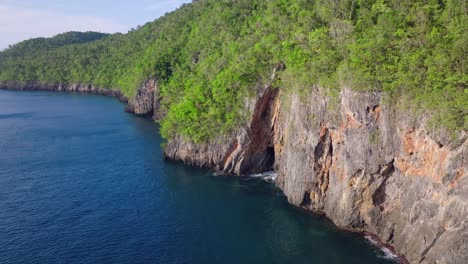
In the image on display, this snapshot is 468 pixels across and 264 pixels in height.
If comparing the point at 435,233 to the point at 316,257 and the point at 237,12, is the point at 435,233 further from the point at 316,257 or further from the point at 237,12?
the point at 237,12

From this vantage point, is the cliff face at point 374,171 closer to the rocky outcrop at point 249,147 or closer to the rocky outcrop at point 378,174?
the rocky outcrop at point 378,174

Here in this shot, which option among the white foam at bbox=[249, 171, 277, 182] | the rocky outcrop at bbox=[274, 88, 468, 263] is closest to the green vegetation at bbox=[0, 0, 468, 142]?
the rocky outcrop at bbox=[274, 88, 468, 263]

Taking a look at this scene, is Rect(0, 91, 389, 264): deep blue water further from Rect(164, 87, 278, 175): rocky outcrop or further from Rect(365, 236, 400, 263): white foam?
Rect(164, 87, 278, 175): rocky outcrop

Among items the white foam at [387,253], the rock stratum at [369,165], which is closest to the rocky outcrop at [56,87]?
the rock stratum at [369,165]

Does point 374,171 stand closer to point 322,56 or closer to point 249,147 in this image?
Result: point 322,56

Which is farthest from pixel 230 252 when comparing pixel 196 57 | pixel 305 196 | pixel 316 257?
pixel 196 57

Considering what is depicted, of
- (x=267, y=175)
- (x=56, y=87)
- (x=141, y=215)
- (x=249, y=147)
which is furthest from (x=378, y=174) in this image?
(x=56, y=87)
